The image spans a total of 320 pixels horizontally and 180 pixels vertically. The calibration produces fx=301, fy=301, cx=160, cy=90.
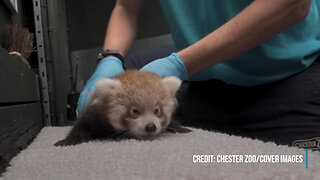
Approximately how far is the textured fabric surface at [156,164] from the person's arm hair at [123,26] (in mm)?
893

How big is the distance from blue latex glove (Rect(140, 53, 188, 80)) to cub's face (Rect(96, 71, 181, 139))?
0.20 feet

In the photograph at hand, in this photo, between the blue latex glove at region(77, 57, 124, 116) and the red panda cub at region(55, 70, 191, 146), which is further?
the blue latex glove at region(77, 57, 124, 116)

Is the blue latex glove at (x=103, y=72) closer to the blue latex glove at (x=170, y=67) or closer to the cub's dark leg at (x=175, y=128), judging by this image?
the blue latex glove at (x=170, y=67)

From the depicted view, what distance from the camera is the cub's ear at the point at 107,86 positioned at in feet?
4.03

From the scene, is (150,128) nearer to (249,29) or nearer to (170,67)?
(170,67)

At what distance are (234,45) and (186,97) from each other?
1.81ft

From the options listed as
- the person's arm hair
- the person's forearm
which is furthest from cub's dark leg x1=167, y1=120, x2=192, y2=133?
the person's arm hair

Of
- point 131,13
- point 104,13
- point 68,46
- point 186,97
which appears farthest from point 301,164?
point 68,46

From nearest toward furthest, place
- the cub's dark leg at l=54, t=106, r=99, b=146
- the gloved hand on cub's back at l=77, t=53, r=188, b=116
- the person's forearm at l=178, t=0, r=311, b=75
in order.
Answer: the person's forearm at l=178, t=0, r=311, b=75 < the cub's dark leg at l=54, t=106, r=99, b=146 < the gloved hand on cub's back at l=77, t=53, r=188, b=116

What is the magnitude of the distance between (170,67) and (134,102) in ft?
0.76

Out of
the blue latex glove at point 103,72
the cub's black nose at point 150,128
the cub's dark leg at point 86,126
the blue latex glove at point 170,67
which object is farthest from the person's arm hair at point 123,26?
the cub's black nose at point 150,128

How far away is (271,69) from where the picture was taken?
53.0 inches

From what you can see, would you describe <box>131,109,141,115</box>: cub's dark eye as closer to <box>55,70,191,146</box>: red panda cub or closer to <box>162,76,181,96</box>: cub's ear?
<box>55,70,191,146</box>: red panda cub

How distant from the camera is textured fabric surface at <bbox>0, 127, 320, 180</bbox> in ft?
1.77
